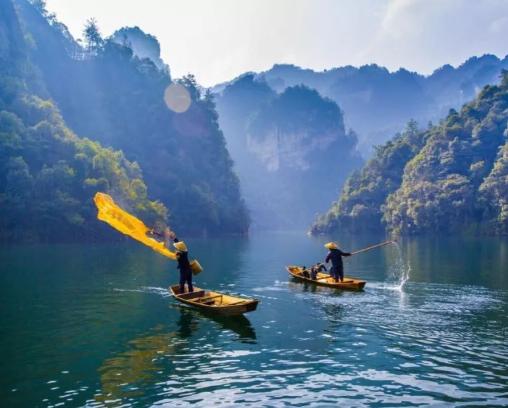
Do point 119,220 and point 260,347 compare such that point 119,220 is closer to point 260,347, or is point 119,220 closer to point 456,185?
point 260,347

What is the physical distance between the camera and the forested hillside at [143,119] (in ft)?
467

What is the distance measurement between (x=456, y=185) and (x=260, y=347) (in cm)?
11653

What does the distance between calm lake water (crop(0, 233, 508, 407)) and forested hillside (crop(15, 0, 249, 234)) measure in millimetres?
108787

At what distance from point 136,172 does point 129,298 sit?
89.0 metres

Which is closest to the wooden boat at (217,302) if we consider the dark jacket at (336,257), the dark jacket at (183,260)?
the dark jacket at (183,260)

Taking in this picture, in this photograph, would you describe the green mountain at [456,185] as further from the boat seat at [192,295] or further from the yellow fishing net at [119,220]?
the yellow fishing net at [119,220]

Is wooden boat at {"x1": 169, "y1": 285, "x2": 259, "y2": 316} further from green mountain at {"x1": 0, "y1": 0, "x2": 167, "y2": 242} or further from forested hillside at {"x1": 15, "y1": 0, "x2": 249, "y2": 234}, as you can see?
forested hillside at {"x1": 15, "y1": 0, "x2": 249, "y2": 234}

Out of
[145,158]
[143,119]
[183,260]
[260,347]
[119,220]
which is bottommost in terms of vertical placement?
[260,347]

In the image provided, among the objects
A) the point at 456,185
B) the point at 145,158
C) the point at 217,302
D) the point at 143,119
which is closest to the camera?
the point at 217,302

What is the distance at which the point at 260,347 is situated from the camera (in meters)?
18.3

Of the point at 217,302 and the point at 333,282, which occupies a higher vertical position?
the point at 333,282

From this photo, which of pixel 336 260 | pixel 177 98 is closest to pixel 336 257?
pixel 336 260

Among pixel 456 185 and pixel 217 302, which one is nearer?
pixel 217 302

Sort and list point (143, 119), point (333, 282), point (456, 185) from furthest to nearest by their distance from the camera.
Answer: point (143, 119), point (456, 185), point (333, 282)
